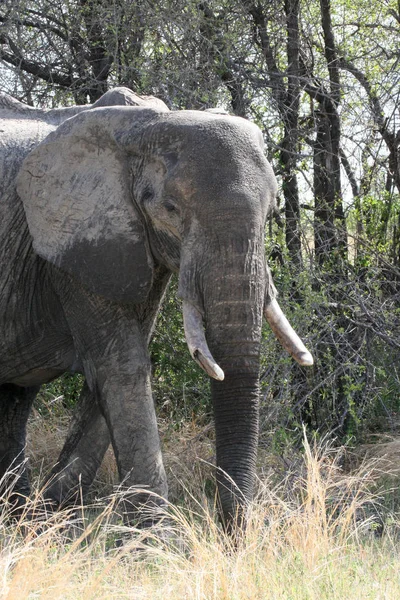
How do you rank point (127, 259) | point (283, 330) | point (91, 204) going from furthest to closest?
point (91, 204) < point (127, 259) < point (283, 330)

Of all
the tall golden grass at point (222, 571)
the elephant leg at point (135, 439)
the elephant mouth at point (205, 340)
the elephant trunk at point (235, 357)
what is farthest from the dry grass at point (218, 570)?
the elephant mouth at point (205, 340)

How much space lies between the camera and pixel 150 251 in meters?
5.03

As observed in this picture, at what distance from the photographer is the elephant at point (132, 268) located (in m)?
4.62

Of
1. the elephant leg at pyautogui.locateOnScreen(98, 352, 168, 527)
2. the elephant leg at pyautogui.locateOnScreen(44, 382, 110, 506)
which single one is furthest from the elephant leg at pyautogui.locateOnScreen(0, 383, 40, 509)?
the elephant leg at pyautogui.locateOnScreen(98, 352, 168, 527)

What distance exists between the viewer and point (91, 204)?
5133mm

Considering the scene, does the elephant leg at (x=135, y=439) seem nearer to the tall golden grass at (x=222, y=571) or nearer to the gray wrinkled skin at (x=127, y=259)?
the gray wrinkled skin at (x=127, y=259)

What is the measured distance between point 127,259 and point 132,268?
5 cm

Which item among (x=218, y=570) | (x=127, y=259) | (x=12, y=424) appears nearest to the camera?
(x=218, y=570)

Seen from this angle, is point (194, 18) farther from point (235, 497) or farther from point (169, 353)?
point (235, 497)

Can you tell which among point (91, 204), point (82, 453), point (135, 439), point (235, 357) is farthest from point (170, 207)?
point (82, 453)

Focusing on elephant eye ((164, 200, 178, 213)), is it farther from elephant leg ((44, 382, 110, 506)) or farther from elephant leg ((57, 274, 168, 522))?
elephant leg ((44, 382, 110, 506))

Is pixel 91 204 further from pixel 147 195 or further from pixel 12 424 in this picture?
pixel 12 424

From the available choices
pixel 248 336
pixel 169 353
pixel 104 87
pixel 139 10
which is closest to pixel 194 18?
pixel 139 10

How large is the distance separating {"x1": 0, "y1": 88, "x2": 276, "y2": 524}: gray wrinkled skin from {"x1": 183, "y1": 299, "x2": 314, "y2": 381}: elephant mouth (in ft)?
0.19
